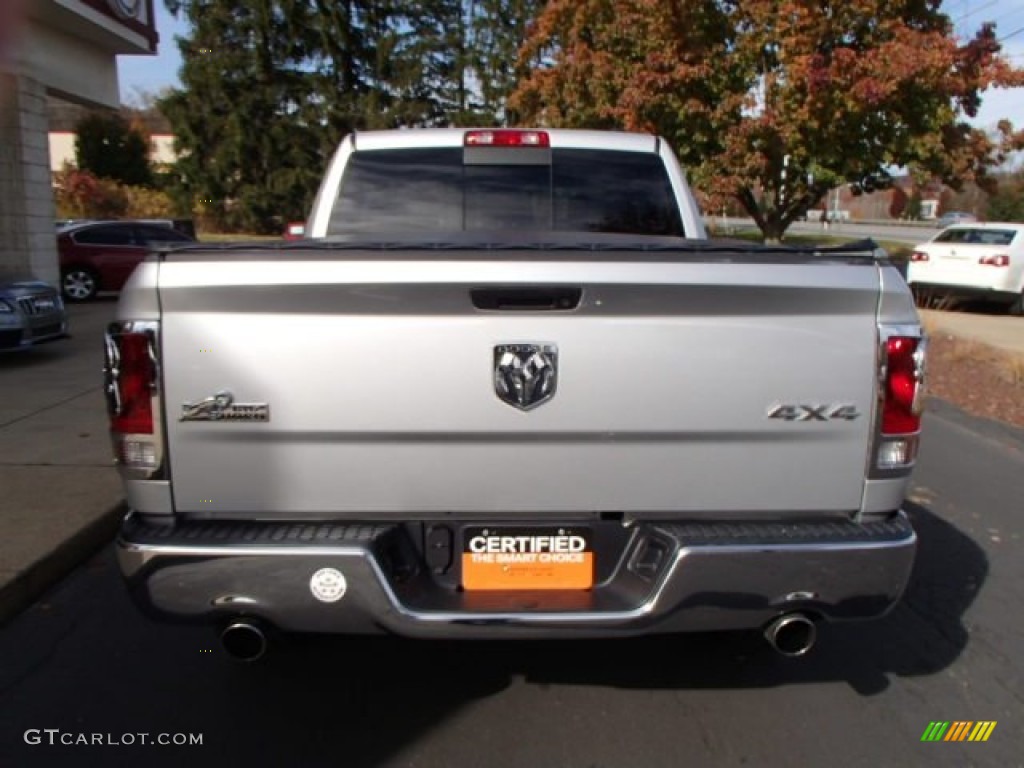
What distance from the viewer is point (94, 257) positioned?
16.3m

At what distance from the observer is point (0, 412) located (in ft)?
23.3

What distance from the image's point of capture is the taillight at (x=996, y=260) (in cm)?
1537

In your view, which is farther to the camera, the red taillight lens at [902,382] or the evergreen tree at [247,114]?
the evergreen tree at [247,114]

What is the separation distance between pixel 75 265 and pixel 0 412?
1022 cm

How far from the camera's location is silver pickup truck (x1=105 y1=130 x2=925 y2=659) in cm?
244

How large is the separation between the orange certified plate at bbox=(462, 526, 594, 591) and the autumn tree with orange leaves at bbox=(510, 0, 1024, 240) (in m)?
10.6

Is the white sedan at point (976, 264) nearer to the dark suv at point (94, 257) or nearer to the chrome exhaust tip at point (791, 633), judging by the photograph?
the chrome exhaust tip at point (791, 633)

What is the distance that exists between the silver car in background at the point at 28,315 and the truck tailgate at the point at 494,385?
25.6ft

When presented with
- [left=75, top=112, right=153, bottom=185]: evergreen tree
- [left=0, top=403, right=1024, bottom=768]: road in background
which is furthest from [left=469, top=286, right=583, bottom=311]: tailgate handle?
[left=75, top=112, right=153, bottom=185]: evergreen tree

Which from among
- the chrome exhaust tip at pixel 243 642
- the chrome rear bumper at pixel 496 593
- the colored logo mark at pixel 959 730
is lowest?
the colored logo mark at pixel 959 730

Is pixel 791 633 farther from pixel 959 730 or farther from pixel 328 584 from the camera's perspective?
pixel 328 584

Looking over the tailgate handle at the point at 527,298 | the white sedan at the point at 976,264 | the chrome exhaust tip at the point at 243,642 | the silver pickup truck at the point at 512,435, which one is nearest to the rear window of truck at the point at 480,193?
the silver pickup truck at the point at 512,435

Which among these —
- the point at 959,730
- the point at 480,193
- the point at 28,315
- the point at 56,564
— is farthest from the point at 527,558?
the point at 28,315

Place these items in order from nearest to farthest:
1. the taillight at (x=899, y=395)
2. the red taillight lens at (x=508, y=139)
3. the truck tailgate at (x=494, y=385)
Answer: the truck tailgate at (x=494, y=385), the taillight at (x=899, y=395), the red taillight lens at (x=508, y=139)
